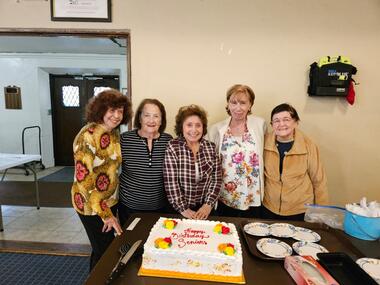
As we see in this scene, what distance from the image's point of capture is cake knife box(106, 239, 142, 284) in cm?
91

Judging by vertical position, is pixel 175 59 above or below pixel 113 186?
above

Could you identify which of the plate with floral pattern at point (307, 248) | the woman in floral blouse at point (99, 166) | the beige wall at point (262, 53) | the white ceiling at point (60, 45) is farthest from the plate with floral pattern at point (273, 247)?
the white ceiling at point (60, 45)

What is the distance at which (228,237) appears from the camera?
1.10 metres

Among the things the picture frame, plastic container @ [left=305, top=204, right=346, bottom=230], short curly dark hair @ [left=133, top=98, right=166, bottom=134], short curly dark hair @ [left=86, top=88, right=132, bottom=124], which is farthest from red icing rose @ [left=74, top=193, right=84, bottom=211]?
the picture frame

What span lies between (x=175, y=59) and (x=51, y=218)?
2524mm

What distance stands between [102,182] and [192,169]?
515 mm

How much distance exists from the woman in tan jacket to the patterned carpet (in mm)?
1583

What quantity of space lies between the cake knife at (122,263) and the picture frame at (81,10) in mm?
1739

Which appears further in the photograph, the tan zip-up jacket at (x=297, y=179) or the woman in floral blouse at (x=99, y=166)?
the tan zip-up jacket at (x=297, y=179)

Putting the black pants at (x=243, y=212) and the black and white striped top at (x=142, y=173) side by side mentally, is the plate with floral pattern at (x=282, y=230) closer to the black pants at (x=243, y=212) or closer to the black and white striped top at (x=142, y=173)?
the black pants at (x=243, y=212)

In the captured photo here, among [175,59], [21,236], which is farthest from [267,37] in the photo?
[21,236]

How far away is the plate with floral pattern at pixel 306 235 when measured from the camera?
118cm

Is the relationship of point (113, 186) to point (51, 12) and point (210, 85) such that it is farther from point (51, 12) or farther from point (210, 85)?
point (51, 12)

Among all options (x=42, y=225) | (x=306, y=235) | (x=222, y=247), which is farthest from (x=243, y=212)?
(x=42, y=225)
